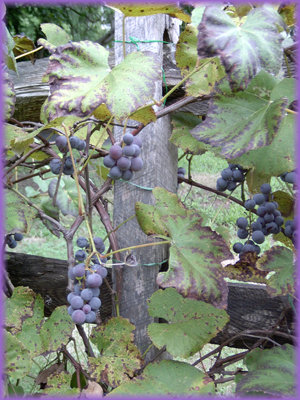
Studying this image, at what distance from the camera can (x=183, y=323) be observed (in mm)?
804

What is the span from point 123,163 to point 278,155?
27cm

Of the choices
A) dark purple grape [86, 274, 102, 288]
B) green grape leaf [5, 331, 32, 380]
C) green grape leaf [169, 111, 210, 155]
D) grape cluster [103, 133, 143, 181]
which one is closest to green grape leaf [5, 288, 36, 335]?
green grape leaf [5, 331, 32, 380]

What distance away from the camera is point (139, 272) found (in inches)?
38.3

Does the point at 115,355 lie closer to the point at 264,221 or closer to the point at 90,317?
the point at 90,317

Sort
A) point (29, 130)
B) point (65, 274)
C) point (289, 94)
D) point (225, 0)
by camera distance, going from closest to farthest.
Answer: point (289, 94) < point (225, 0) < point (29, 130) < point (65, 274)

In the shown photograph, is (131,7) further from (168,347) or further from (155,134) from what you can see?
(168,347)

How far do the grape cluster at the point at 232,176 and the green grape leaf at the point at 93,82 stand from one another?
282 millimetres

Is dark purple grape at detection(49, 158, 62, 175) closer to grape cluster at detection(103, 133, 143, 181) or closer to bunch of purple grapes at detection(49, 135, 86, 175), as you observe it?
bunch of purple grapes at detection(49, 135, 86, 175)

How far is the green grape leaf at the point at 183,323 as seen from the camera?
0.78m

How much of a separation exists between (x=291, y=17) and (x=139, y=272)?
62 centimetres

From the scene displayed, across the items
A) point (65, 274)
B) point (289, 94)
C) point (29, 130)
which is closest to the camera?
point (289, 94)

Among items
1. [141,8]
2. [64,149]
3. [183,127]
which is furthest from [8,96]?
[183,127]

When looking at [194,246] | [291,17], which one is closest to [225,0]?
[291,17]

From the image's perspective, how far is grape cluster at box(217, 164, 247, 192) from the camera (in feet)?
2.83
